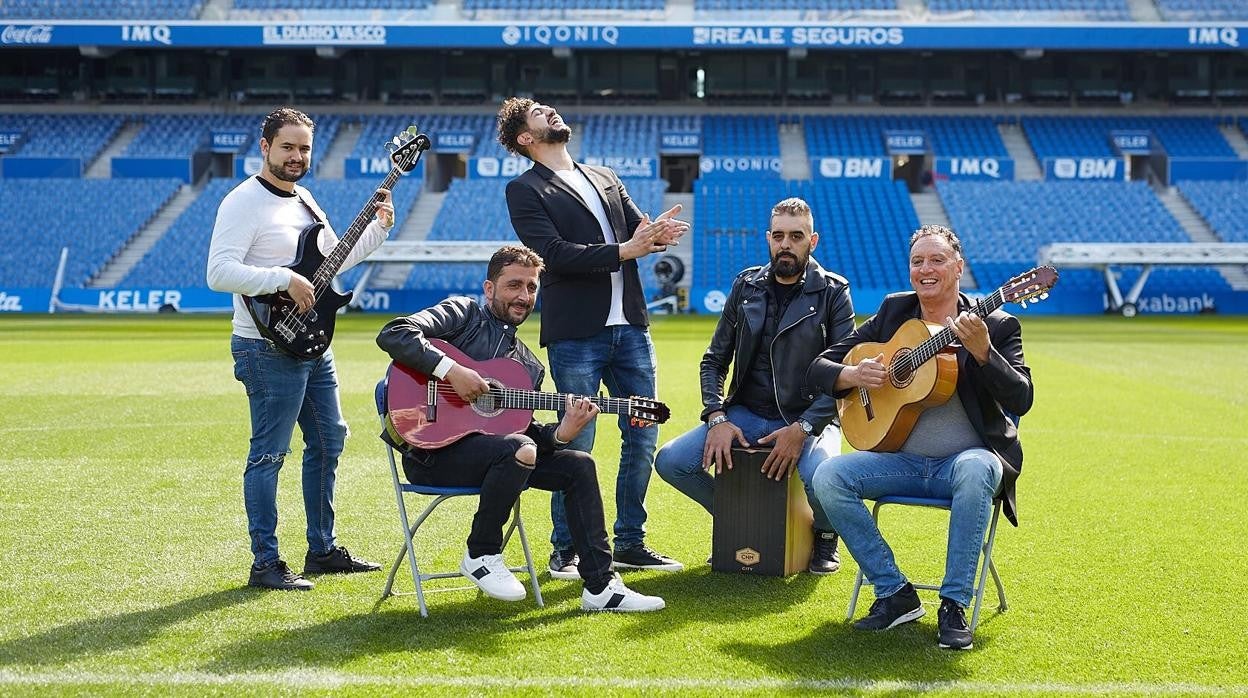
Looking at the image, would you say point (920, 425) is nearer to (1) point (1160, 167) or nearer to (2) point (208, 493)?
(2) point (208, 493)

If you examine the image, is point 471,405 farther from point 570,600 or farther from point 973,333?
point 973,333

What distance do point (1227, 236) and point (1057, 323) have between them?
37.4 ft

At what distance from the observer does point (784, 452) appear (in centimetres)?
584

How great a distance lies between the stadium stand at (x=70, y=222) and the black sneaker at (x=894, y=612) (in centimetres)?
3807

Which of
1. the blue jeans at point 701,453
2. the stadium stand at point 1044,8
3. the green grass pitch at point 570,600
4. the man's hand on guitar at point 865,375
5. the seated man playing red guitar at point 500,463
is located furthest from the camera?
the stadium stand at point 1044,8

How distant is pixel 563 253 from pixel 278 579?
196cm

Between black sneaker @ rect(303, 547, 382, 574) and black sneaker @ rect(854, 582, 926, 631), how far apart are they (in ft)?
8.08

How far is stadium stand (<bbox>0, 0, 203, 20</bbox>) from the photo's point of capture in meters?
44.5

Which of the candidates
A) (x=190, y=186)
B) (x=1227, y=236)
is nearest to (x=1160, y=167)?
(x=1227, y=236)

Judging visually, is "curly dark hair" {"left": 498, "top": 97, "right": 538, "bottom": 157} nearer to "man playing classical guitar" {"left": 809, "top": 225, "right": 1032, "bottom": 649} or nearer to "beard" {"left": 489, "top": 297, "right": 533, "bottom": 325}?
"beard" {"left": 489, "top": 297, "right": 533, "bottom": 325}

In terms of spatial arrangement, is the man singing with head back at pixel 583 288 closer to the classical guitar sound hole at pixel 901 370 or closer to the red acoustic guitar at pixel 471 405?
the red acoustic guitar at pixel 471 405

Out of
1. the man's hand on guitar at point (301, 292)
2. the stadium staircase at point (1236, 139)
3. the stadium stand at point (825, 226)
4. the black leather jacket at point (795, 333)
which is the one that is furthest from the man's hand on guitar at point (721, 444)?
the stadium staircase at point (1236, 139)

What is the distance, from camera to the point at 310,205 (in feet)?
19.7

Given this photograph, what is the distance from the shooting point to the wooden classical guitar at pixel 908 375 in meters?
4.95
